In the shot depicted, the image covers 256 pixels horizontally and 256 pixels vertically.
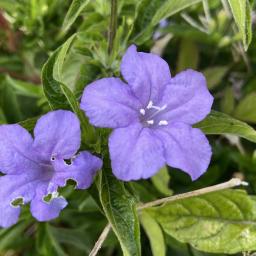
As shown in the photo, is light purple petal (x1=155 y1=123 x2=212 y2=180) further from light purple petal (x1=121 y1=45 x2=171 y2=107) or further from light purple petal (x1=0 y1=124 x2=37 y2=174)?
light purple petal (x1=0 y1=124 x2=37 y2=174)

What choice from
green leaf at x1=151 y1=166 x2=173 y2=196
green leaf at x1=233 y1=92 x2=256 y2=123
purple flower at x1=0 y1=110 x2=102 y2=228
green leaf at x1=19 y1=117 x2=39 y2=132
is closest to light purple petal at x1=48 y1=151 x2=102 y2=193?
purple flower at x1=0 y1=110 x2=102 y2=228

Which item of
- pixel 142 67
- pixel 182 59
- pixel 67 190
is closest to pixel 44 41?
pixel 182 59

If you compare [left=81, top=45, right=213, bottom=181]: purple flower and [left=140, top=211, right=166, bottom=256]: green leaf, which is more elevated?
[left=81, top=45, right=213, bottom=181]: purple flower

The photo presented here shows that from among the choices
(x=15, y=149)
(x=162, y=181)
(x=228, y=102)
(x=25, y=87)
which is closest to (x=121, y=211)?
(x=15, y=149)

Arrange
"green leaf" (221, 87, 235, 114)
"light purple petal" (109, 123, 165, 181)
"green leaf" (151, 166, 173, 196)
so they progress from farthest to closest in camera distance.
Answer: "green leaf" (221, 87, 235, 114)
"green leaf" (151, 166, 173, 196)
"light purple petal" (109, 123, 165, 181)

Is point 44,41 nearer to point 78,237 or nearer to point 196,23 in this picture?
point 196,23

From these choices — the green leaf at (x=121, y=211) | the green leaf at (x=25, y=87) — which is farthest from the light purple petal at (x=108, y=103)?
the green leaf at (x=25, y=87)

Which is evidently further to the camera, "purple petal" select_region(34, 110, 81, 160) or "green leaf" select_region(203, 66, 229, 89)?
"green leaf" select_region(203, 66, 229, 89)
